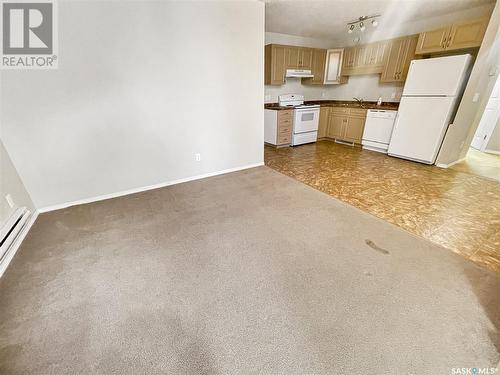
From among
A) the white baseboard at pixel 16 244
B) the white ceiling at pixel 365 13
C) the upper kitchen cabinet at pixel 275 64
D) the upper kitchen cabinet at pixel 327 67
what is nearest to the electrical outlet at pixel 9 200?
the white baseboard at pixel 16 244

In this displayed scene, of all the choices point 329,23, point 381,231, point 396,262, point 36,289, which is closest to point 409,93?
point 329,23

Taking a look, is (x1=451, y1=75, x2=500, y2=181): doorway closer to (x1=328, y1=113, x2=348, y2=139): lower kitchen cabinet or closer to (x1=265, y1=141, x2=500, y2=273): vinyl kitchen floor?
(x1=265, y1=141, x2=500, y2=273): vinyl kitchen floor

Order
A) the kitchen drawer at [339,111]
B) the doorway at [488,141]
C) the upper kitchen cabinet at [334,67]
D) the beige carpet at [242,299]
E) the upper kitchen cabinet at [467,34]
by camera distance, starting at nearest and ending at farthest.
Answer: the beige carpet at [242,299], the upper kitchen cabinet at [467,34], the doorway at [488,141], the kitchen drawer at [339,111], the upper kitchen cabinet at [334,67]

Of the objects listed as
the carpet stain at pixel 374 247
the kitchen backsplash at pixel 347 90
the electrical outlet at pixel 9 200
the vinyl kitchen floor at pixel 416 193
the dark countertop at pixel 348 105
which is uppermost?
the kitchen backsplash at pixel 347 90

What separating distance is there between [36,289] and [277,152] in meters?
4.37

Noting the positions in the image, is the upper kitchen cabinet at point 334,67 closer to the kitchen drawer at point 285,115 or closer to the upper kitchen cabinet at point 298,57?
the upper kitchen cabinet at point 298,57

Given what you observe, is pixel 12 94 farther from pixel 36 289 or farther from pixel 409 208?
pixel 409 208

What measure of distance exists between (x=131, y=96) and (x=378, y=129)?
4.75 m

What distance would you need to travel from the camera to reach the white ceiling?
3363mm

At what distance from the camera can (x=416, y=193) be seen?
2.94m

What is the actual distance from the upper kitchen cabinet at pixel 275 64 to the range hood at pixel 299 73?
12cm

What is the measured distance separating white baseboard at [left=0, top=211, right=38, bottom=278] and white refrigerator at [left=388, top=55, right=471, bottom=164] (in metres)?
5.86

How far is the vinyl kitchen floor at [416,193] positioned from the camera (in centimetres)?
208

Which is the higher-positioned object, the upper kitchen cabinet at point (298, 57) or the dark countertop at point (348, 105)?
the upper kitchen cabinet at point (298, 57)
